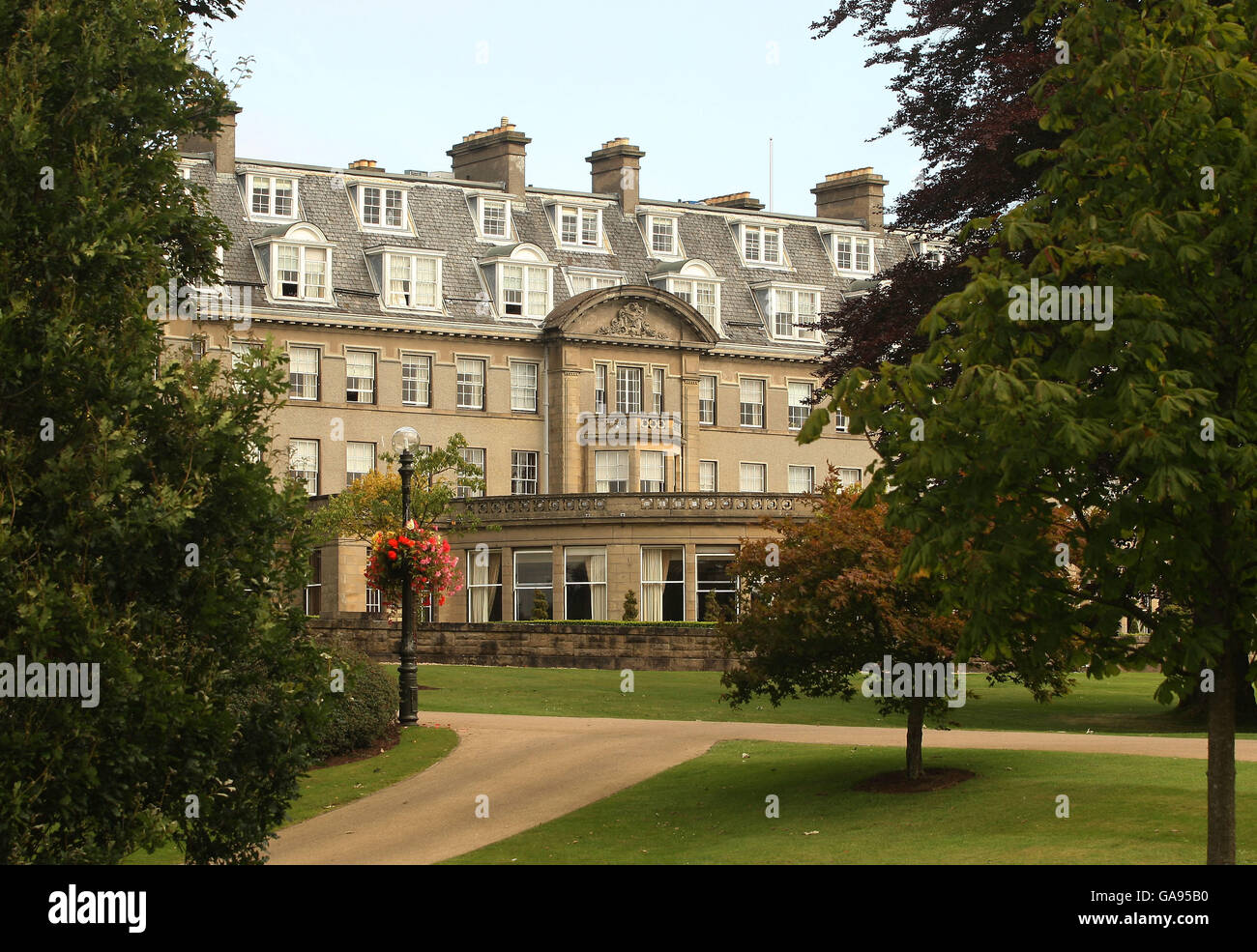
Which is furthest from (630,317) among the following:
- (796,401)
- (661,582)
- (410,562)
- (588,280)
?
(410,562)

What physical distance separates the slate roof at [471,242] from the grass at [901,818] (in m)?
42.1

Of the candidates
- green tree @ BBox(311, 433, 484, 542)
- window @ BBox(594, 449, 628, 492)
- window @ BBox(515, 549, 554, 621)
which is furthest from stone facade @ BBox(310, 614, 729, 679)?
window @ BBox(594, 449, 628, 492)

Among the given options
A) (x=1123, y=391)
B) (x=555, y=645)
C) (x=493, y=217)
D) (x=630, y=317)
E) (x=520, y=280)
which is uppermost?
(x=493, y=217)

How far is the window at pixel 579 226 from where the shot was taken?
238 ft

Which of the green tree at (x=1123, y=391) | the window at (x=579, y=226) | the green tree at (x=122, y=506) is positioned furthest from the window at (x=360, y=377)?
the green tree at (x=1123, y=391)

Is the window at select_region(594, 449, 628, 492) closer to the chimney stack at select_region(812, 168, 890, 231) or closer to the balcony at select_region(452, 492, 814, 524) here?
the balcony at select_region(452, 492, 814, 524)

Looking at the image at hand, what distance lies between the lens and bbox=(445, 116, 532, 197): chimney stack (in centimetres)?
7231

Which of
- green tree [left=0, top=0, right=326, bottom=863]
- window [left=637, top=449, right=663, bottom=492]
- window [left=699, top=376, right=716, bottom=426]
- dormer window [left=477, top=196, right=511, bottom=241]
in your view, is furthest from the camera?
window [left=699, top=376, right=716, bottom=426]

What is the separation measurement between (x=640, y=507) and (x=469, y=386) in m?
13.9

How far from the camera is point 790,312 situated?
76312 mm

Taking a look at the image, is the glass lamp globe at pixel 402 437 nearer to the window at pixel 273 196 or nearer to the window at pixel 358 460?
the window at pixel 358 460

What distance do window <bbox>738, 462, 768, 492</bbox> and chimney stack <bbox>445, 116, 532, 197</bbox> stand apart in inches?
609

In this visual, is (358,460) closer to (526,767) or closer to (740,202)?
(740,202)
